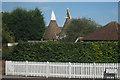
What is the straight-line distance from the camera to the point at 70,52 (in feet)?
50.0

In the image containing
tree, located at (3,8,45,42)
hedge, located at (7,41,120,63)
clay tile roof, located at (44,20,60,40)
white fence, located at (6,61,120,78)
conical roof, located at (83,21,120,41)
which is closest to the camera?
white fence, located at (6,61,120,78)

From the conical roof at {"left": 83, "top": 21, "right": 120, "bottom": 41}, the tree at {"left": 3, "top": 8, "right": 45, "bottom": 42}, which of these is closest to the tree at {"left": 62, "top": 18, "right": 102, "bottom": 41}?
the tree at {"left": 3, "top": 8, "right": 45, "bottom": 42}

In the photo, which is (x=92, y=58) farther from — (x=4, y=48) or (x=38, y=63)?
(x=4, y=48)

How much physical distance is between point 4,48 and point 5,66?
3.46 m

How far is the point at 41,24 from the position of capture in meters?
45.4

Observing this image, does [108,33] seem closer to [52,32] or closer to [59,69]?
[59,69]

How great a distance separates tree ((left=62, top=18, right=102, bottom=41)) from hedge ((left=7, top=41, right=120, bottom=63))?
31.1 m

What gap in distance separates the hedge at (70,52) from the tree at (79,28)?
102 ft

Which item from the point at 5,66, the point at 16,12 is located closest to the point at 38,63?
the point at 5,66

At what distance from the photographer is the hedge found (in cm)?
1506

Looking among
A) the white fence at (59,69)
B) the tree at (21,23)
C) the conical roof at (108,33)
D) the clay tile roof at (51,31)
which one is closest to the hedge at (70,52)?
the white fence at (59,69)

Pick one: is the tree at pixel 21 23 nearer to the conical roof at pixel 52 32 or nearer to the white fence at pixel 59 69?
the conical roof at pixel 52 32

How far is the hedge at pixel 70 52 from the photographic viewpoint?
15062 millimetres

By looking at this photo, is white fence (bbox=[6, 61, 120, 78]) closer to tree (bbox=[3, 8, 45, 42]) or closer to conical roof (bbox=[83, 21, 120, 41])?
conical roof (bbox=[83, 21, 120, 41])
